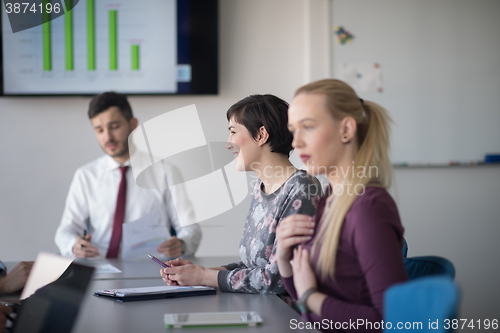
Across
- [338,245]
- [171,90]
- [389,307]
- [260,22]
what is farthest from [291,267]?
[260,22]

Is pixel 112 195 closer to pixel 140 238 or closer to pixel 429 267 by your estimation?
pixel 140 238

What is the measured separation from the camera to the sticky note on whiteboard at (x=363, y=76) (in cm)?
288

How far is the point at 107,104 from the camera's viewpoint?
2.46 metres

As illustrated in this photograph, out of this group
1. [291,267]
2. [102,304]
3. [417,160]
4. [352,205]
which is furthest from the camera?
[417,160]

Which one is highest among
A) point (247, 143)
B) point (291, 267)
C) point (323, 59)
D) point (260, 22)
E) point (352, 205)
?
point (260, 22)

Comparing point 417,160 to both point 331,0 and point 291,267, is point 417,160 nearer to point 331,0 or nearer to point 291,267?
point 331,0

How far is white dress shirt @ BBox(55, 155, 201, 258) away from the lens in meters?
2.38

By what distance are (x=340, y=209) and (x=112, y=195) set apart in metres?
1.75

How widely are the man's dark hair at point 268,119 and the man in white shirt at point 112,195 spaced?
0.94 metres

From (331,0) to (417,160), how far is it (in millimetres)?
1151

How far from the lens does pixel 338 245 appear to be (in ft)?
3.21

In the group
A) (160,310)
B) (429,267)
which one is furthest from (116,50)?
(429,267)

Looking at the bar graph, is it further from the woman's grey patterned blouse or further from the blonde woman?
the blonde woman

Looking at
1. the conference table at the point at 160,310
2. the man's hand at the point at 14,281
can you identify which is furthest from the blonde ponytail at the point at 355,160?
the man's hand at the point at 14,281
